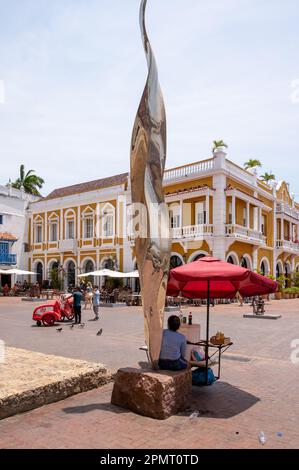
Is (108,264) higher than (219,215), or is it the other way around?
(219,215)

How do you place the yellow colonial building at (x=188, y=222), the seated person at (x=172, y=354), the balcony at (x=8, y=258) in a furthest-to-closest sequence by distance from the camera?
the balcony at (x=8, y=258)
the yellow colonial building at (x=188, y=222)
the seated person at (x=172, y=354)

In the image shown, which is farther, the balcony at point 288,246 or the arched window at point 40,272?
the arched window at point 40,272

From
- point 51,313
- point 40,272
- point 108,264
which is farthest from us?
point 40,272

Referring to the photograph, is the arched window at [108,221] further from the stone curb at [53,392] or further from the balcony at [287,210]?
the stone curb at [53,392]

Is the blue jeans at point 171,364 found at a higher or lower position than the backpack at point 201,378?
higher

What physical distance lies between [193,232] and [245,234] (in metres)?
3.88

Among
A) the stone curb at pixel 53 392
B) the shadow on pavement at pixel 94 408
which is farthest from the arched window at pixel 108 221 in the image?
the shadow on pavement at pixel 94 408

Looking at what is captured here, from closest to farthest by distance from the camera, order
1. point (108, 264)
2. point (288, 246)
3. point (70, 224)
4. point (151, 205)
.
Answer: point (151, 205) < point (108, 264) < point (288, 246) < point (70, 224)

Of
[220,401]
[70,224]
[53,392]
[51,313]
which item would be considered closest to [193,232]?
[70,224]

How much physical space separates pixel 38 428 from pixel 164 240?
274 centimetres

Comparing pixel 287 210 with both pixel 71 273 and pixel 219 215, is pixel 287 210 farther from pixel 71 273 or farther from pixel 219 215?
pixel 71 273

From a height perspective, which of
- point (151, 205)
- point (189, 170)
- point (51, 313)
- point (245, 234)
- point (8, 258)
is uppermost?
point (189, 170)

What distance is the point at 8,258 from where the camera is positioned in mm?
39656

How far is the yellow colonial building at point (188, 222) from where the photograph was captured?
28484 mm
